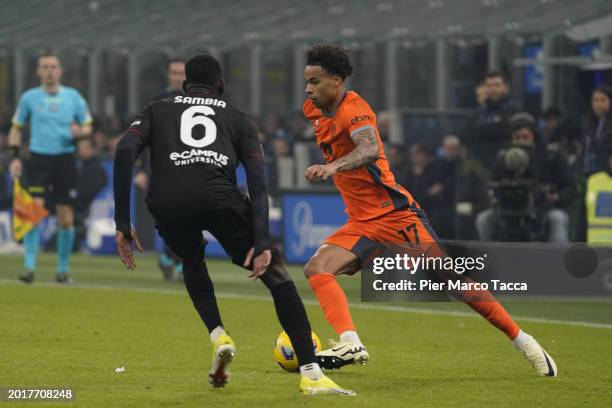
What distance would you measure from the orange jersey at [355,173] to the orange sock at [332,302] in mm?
550

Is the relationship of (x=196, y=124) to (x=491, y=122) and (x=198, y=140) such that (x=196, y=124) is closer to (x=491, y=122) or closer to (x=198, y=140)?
(x=198, y=140)

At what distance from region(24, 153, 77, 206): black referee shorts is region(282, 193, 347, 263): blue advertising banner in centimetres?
363

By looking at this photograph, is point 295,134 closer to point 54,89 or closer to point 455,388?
point 54,89

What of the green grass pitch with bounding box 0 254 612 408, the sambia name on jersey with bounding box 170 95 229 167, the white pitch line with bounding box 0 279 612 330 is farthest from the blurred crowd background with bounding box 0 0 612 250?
the sambia name on jersey with bounding box 170 95 229 167

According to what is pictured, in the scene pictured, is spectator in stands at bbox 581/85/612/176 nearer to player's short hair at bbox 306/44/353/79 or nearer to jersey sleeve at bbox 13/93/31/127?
jersey sleeve at bbox 13/93/31/127

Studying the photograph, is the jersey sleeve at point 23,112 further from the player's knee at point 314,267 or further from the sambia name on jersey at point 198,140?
the sambia name on jersey at point 198,140

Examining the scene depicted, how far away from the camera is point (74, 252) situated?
2322cm

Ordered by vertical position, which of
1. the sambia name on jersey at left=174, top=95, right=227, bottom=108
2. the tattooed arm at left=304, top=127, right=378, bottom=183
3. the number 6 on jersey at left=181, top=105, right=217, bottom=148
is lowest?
the tattooed arm at left=304, top=127, right=378, bottom=183

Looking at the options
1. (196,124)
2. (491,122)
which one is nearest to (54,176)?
(491,122)

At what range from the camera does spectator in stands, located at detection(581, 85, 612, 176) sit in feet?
51.7

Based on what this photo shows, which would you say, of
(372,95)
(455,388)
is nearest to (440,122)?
(372,95)

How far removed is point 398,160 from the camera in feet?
63.8

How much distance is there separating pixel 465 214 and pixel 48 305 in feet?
18.3

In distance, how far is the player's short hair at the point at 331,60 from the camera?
9.41 m
